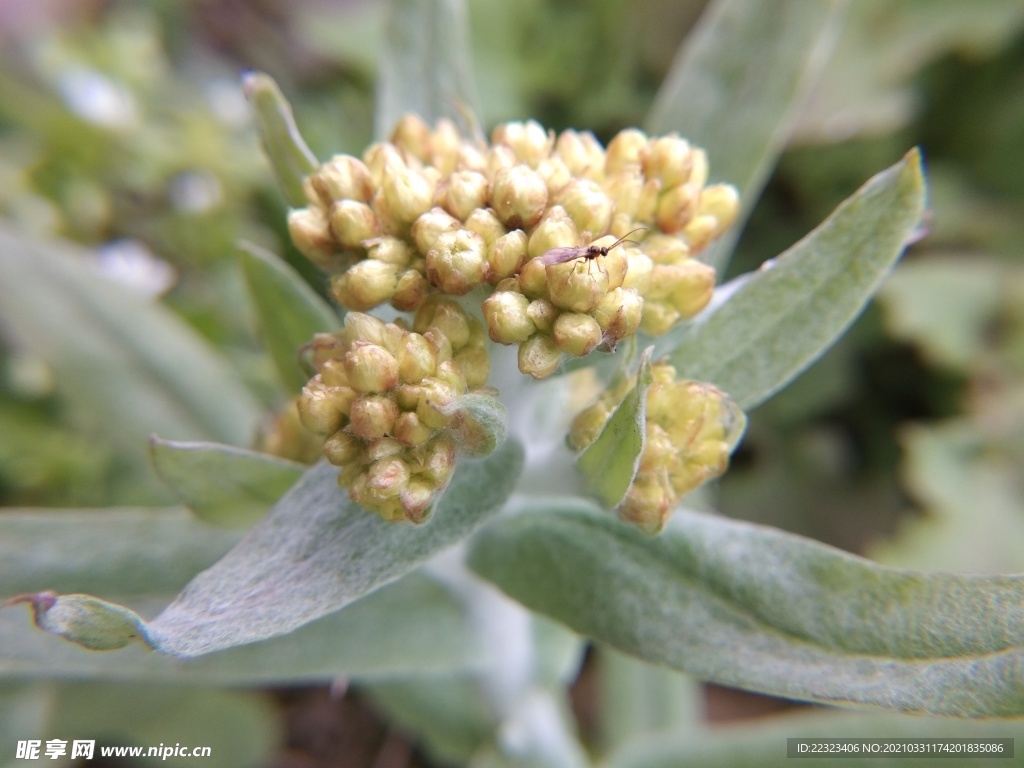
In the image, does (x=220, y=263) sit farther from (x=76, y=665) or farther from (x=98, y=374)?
(x=76, y=665)

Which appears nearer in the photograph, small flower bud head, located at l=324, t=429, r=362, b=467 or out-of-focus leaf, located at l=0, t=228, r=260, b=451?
small flower bud head, located at l=324, t=429, r=362, b=467

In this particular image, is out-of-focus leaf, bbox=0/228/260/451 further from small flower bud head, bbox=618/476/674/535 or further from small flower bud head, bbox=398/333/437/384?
small flower bud head, bbox=618/476/674/535

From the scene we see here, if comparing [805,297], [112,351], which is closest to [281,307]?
[112,351]

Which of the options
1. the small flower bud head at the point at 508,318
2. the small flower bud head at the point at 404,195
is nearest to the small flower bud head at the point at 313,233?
the small flower bud head at the point at 404,195

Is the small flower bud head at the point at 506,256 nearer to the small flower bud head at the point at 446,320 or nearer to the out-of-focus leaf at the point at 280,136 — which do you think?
the small flower bud head at the point at 446,320

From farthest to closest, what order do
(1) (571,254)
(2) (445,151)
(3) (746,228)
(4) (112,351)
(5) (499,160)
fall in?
1. (3) (746,228)
2. (4) (112,351)
3. (2) (445,151)
4. (5) (499,160)
5. (1) (571,254)

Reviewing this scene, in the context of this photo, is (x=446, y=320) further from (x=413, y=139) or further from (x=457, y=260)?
(x=413, y=139)

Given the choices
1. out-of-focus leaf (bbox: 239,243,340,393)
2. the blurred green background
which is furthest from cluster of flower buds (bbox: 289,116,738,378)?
the blurred green background
